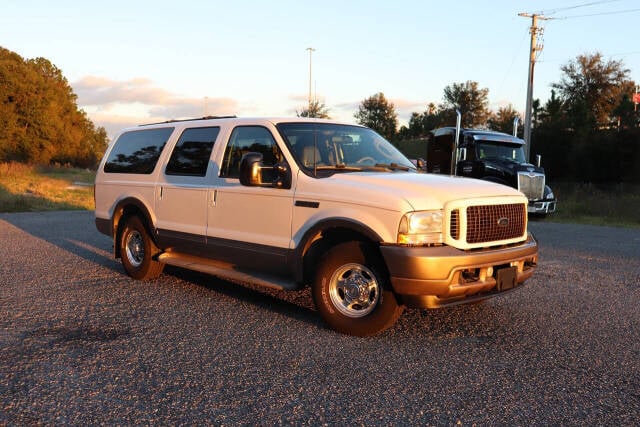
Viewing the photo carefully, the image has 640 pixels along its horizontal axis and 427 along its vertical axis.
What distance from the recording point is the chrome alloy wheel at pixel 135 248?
290 inches

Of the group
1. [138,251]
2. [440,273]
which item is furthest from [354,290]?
[138,251]

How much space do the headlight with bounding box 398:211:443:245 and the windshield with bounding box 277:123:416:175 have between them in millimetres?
1175

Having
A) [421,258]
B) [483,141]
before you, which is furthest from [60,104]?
[421,258]

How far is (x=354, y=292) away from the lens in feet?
16.5

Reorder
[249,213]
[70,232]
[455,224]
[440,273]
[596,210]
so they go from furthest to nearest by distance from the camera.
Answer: [596,210] → [70,232] → [249,213] → [455,224] → [440,273]

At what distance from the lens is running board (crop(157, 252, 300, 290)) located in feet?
17.9

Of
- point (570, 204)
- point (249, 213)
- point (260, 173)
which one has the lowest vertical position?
point (570, 204)

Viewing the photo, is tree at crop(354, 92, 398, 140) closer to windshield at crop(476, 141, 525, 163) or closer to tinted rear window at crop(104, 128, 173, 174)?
windshield at crop(476, 141, 525, 163)

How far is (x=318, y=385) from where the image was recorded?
3.92 m

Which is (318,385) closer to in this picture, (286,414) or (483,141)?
(286,414)

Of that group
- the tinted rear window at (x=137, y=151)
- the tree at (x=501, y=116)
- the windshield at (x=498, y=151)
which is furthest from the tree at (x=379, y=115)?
the tinted rear window at (x=137, y=151)

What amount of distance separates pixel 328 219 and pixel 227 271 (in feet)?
4.91

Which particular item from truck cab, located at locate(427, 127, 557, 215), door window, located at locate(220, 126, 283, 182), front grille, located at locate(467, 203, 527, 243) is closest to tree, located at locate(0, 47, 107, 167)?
truck cab, located at locate(427, 127, 557, 215)

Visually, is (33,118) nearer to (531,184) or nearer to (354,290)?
(531,184)
